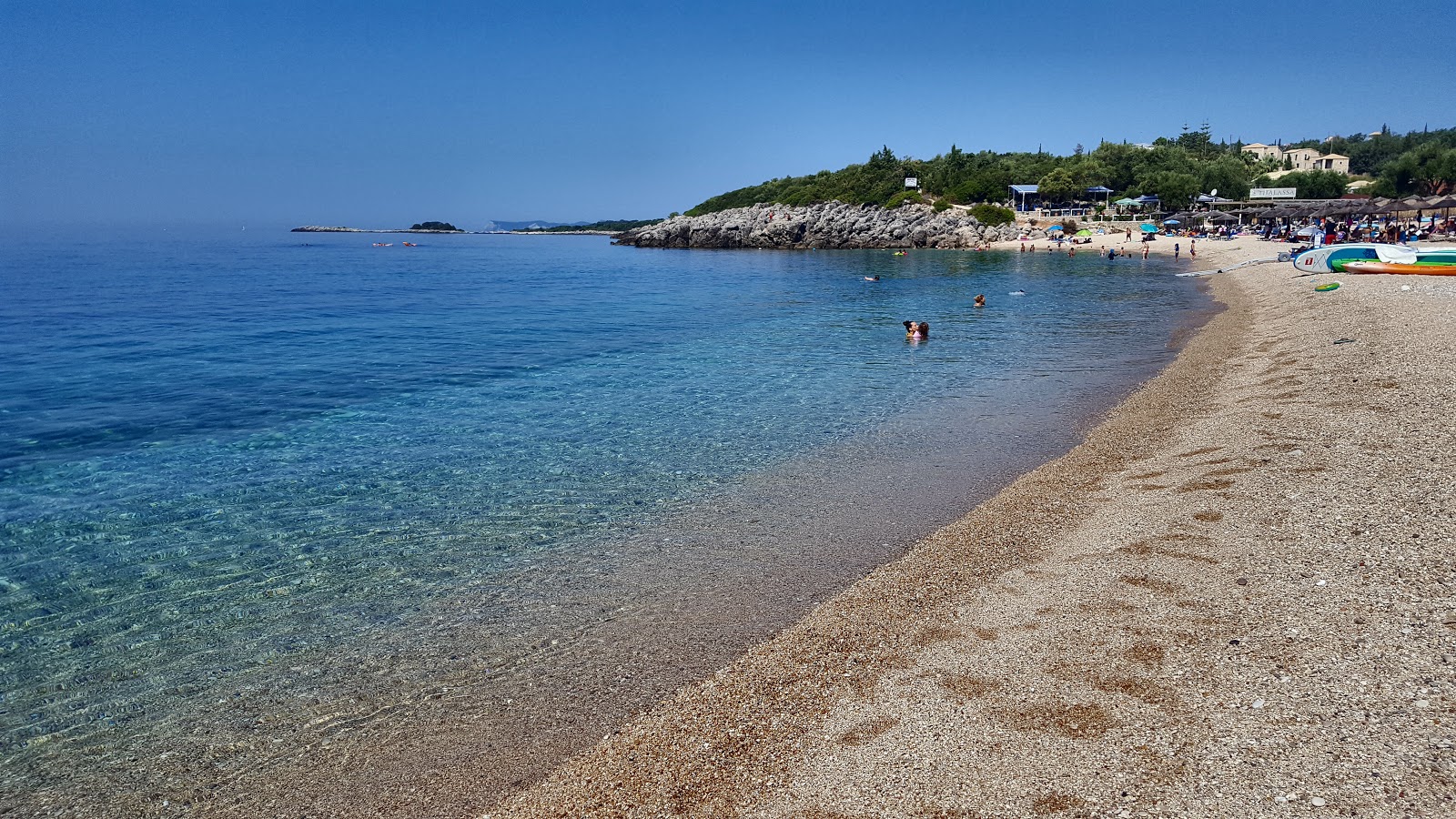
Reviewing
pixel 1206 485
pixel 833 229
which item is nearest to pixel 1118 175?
pixel 833 229

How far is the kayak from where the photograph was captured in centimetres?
3158

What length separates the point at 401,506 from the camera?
12.4 metres

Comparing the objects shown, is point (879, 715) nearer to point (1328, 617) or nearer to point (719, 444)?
point (1328, 617)

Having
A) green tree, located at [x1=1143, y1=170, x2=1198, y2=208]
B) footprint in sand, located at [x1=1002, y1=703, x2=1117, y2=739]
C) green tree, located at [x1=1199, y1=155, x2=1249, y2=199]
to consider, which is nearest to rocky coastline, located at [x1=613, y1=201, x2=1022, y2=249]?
green tree, located at [x1=1143, y1=170, x2=1198, y2=208]

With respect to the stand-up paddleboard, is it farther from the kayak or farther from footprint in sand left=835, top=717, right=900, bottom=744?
footprint in sand left=835, top=717, right=900, bottom=744

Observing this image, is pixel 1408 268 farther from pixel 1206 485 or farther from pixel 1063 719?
pixel 1063 719

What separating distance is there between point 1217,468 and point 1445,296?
68.2 ft

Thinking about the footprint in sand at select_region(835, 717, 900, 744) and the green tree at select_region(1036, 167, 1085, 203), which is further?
the green tree at select_region(1036, 167, 1085, 203)

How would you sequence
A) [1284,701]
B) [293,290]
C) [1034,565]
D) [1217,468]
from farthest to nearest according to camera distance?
1. [293,290]
2. [1217,468]
3. [1034,565]
4. [1284,701]

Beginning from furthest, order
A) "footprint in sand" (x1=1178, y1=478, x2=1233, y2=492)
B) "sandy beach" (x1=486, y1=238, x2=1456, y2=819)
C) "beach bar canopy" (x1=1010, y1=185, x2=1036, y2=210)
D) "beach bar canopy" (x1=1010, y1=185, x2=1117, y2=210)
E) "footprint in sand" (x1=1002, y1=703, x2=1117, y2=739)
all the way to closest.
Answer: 1. "beach bar canopy" (x1=1010, y1=185, x2=1036, y2=210)
2. "beach bar canopy" (x1=1010, y1=185, x2=1117, y2=210)
3. "footprint in sand" (x1=1178, y1=478, x2=1233, y2=492)
4. "footprint in sand" (x1=1002, y1=703, x2=1117, y2=739)
5. "sandy beach" (x1=486, y1=238, x2=1456, y2=819)

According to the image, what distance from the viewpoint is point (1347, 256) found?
35.2m

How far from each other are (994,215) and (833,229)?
22.4 meters

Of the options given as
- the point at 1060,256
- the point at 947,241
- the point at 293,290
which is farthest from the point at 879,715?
the point at 947,241

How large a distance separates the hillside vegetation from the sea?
89.3 meters
